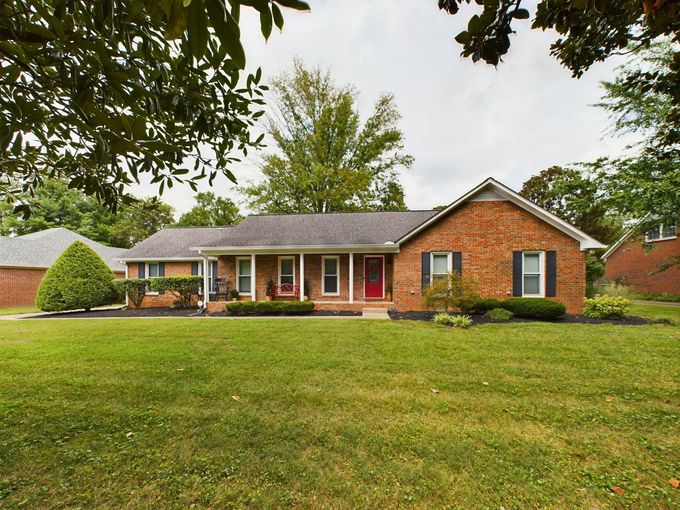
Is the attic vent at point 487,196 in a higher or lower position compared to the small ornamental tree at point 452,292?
higher

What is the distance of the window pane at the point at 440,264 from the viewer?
39.4 ft

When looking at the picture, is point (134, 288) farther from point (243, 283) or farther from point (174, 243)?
point (243, 283)

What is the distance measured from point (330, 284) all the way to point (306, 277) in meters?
1.22

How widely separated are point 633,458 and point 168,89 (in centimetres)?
586

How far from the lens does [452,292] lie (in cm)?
1027

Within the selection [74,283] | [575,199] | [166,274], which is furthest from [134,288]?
[575,199]

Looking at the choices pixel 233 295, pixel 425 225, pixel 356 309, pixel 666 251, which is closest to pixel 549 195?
pixel 666 251

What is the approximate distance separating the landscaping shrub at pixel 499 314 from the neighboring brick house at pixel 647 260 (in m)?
13.2

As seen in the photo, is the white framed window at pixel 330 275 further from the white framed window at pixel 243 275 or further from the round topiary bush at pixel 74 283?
the round topiary bush at pixel 74 283

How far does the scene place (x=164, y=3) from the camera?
1042 millimetres

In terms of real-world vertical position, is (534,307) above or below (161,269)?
below

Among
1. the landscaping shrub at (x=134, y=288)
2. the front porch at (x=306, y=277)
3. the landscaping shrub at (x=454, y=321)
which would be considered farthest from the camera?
the landscaping shrub at (x=134, y=288)

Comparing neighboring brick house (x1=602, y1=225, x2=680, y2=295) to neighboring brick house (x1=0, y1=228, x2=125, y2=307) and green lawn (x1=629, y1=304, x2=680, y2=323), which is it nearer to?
green lawn (x1=629, y1=304, x2=680, y2=323)

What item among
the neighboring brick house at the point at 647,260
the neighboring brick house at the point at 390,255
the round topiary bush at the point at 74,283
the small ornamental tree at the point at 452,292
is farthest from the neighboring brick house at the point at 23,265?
the neighboring brick house at the point at 647,260
